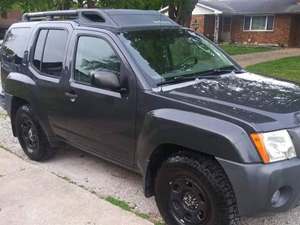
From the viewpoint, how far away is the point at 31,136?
5992 millimetres

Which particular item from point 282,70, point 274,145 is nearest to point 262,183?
Answer: point 274,145

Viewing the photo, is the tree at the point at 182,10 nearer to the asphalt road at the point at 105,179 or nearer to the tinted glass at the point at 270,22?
the asphalt road at the point at 105,179

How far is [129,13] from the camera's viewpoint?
4988 mm

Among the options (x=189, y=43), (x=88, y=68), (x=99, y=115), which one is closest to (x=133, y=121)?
(x=99, y=115)

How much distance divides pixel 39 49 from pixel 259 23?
29214mm

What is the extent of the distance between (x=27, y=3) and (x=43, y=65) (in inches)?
327

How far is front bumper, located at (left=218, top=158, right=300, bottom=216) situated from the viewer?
3.24m

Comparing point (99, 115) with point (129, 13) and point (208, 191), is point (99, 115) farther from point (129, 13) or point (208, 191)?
point (208, 191)

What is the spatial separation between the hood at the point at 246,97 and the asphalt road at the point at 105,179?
42.1 inches

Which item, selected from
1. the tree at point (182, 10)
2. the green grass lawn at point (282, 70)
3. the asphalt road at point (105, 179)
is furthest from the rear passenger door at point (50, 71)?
the tree at point (182, 10)

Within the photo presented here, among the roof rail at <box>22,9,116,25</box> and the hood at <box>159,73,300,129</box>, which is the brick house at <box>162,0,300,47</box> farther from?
the hood at <box>159,73,300,129</box>

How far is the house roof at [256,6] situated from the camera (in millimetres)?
31116

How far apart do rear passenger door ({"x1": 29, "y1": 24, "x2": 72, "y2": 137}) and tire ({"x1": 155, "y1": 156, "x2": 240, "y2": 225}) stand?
1.75 metres

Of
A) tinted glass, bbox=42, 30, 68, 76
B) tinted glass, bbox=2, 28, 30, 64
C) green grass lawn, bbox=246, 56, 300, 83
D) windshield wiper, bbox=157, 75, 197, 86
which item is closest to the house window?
green grass lawn, bbox=246, 56, 300, 83
